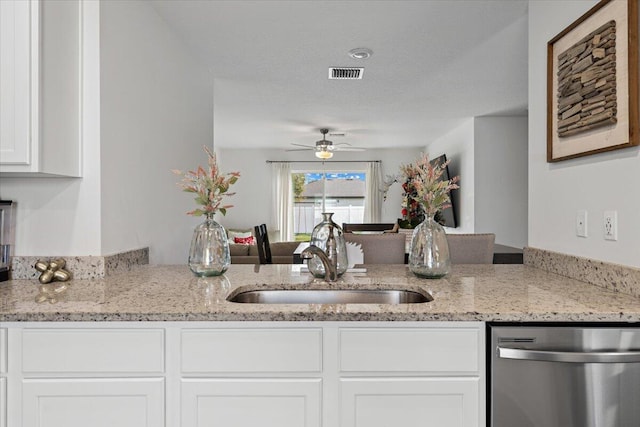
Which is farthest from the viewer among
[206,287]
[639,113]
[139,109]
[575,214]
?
[139,109]

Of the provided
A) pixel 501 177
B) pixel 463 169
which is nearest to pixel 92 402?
pixel 501 177

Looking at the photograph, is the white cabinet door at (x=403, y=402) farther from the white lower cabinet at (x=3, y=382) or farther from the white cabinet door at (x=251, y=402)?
the white lower cabinet at (x=3, y=382)

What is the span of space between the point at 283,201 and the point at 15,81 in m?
7.01

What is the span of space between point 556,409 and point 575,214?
957 millimetres

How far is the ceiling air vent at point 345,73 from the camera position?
12.2 ft

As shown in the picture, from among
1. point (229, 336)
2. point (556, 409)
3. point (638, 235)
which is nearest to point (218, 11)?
point (229, 336)

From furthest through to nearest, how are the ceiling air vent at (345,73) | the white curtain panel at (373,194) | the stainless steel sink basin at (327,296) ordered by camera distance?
the white curtain panel at (373,194), the ceiling air vent at (345,73), the stainless steel sink basin at (327,296)

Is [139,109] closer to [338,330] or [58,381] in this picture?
[58,381]

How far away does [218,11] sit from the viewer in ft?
8.60

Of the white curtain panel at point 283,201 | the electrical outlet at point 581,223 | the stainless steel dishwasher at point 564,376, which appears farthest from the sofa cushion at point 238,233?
the stainless steel dishwasher at point 564,376

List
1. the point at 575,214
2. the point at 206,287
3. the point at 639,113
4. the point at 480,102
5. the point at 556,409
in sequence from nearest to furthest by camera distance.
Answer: the point at 556,409, the point at 639,113, the point at 206,287, the point at 575,214, the point at 480,102

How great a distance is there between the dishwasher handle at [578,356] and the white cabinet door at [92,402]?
1.09 meters

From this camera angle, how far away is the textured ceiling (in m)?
2.65

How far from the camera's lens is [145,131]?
97.7 inches
